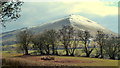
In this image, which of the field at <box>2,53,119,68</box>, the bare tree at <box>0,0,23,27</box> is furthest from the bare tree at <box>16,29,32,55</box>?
the bare tree at <box>0,0,23,27</box>

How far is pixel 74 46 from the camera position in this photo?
116 metres

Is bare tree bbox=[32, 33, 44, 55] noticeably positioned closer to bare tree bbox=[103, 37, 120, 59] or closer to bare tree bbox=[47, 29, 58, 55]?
bare tree bbox=[47, 29, 58, 55]

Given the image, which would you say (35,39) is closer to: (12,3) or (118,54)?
(118,54)

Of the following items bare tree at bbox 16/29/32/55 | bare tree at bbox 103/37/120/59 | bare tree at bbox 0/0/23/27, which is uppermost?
bare tree at bbox 0/0/23/27

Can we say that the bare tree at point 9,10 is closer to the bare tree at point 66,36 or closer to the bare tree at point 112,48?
the bare tree at point 112,48

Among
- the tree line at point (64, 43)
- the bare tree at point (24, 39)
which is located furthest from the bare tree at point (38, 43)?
the bare tree at point (24, 39)

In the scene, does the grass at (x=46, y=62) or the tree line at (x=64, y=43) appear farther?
the tree line at (x=64, y=43)

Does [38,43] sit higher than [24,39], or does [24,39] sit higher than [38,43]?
[24,39]

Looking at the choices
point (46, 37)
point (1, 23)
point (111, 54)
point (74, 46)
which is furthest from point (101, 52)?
point (1, 23)

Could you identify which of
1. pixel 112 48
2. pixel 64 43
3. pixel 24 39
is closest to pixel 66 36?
pixel 64 43

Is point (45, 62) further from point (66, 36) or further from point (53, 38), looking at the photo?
point (66, 36)

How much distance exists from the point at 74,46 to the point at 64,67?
89.7 meters

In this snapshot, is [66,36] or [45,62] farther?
[66,36]

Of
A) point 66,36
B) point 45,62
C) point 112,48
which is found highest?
point 66,36
